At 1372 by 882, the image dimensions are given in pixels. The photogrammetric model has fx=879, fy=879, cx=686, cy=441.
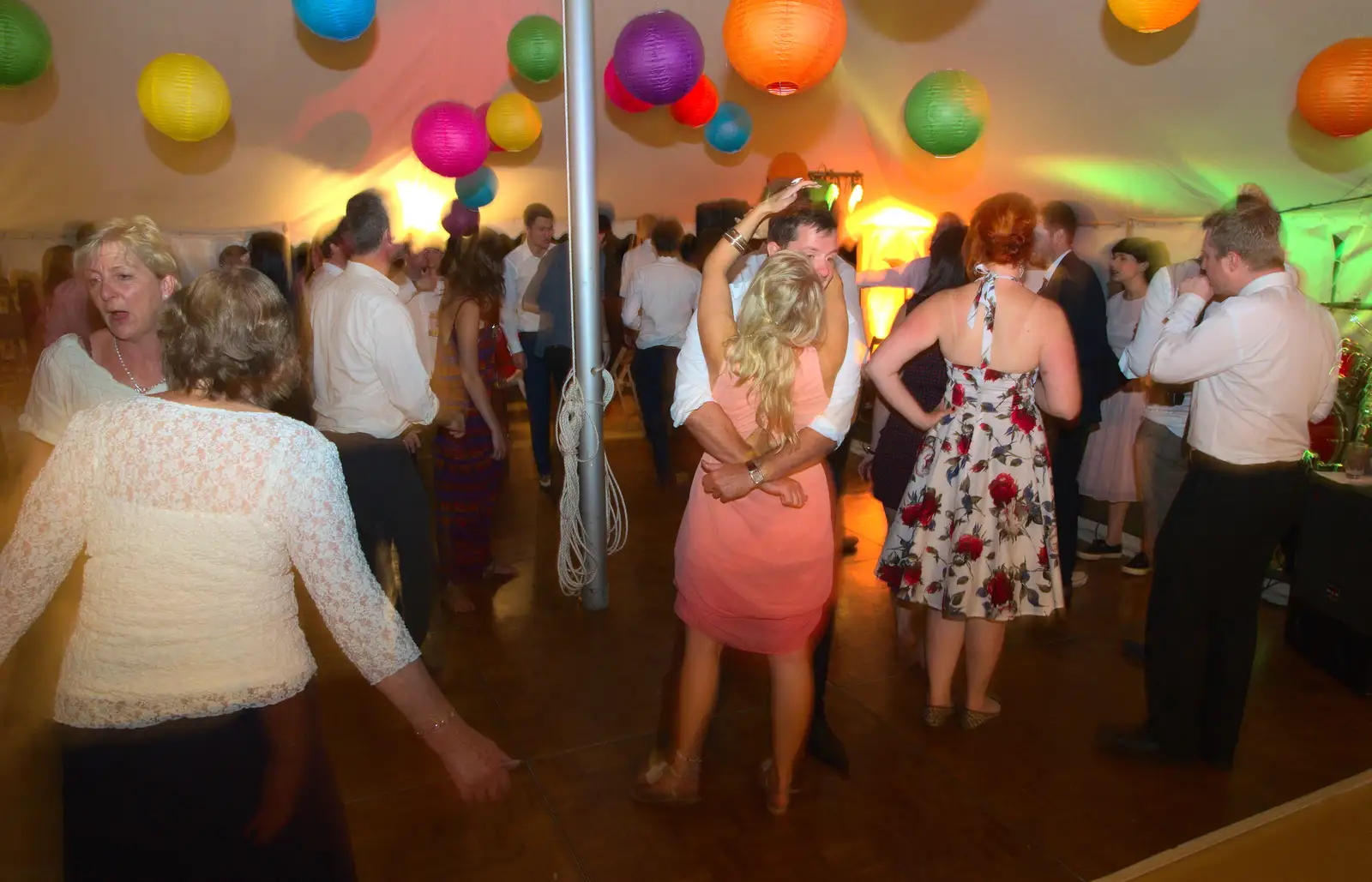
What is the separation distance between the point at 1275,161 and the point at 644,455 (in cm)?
391

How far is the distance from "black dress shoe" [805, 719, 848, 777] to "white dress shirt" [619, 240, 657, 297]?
3.48 m

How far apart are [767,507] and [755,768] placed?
857 mm

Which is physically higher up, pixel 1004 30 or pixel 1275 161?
pixel 1004 30

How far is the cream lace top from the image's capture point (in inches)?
44.3

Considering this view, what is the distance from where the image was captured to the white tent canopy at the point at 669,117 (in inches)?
177

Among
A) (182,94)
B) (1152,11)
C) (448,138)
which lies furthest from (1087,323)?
(182,94)

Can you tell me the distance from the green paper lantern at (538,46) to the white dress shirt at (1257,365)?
401cm

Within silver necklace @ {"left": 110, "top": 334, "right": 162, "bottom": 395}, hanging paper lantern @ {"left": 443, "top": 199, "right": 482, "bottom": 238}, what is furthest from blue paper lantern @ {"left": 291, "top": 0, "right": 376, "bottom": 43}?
silver necklace @ {"left": 110, "top": 334, "right": 162, "bottom": 395}

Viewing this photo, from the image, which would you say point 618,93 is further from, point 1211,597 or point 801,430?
point 1211,597

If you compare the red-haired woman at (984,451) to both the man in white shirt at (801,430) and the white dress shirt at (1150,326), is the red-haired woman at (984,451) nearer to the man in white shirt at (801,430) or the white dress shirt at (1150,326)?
the white dress shirt at (1150,326)

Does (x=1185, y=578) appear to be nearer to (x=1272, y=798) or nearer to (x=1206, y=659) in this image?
(x=1206, y=659)

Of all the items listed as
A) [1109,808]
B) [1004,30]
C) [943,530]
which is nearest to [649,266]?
[1004,30]

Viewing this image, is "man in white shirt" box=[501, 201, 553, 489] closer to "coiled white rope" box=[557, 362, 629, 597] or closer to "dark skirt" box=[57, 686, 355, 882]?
"coiled white rope" box=[557, 362, 629, 597]

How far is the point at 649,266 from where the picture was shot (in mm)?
4973
